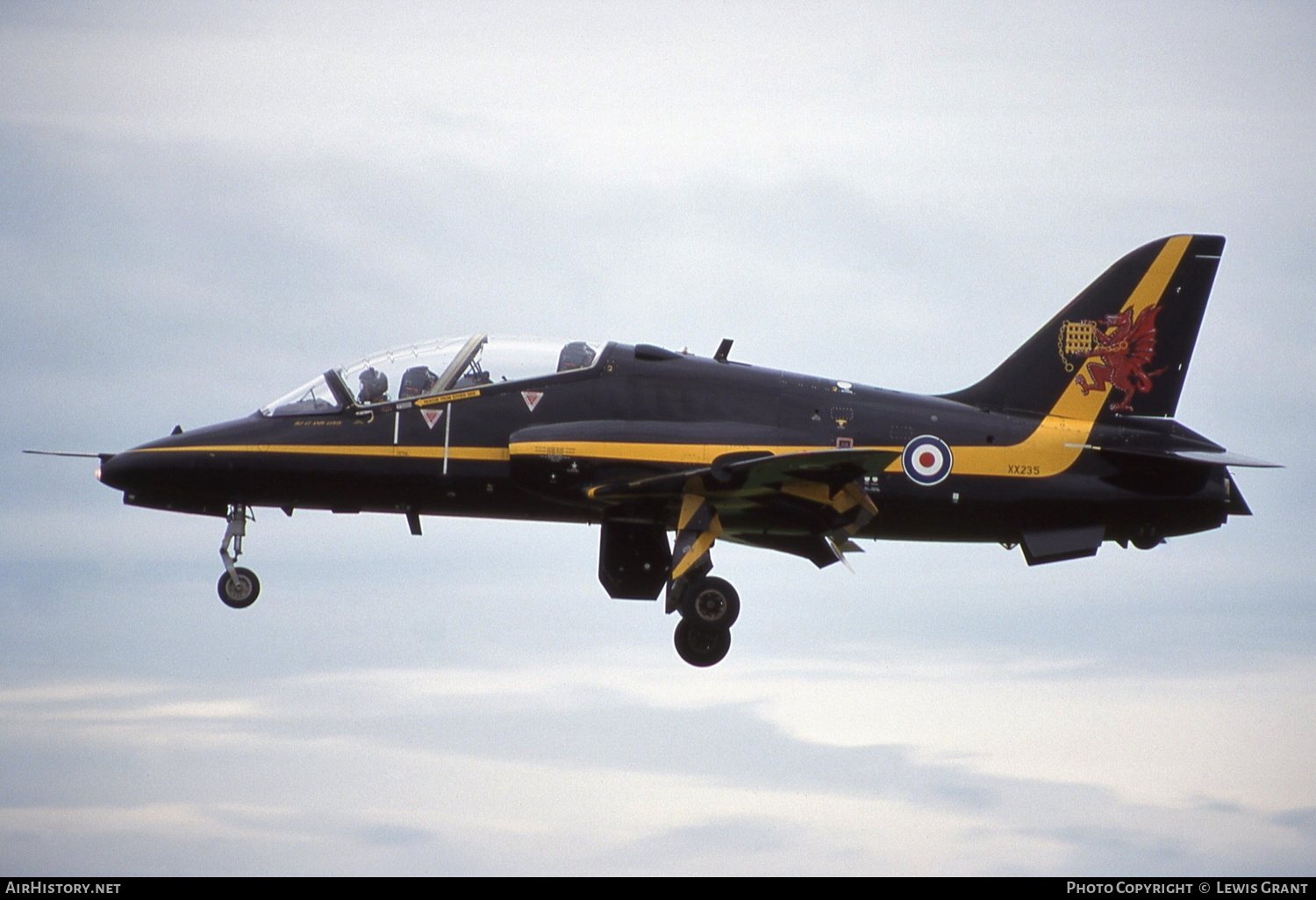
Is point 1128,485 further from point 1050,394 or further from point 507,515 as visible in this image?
point 507,515

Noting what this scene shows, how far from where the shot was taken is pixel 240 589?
24344 millimetres

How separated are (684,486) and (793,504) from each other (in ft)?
5.89

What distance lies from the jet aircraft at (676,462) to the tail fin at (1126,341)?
0.25 metres

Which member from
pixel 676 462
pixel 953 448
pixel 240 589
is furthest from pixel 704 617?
pixel 240 589

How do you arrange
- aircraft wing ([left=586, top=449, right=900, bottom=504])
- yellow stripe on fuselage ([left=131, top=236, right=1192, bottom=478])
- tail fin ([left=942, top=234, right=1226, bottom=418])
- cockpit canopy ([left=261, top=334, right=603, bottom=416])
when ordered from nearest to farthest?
Answer: aircraft wing ([left=586, top=449, right=900, bottom=504]) < yellow stripe on fuselage ([left=131, top=236, right=1192, bottom=478]) < cockpit canopy ([left=261, top=334, right=603, bottom=416]) < tail fin ([left=942, top=234, right=1226, bottom=418])

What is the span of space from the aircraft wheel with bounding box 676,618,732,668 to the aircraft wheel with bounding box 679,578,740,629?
0.15 m

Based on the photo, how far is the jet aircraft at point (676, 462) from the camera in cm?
2295

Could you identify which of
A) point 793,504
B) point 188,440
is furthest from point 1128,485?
point 188,440

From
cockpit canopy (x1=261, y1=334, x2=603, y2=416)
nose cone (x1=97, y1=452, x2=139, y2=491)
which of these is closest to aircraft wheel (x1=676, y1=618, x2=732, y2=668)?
cockpit canopy (x1=261, y1=334, x2=603, y2=416)

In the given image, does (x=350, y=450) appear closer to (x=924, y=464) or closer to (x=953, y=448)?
(x=924, y=464)

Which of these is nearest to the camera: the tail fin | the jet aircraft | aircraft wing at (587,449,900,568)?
aircraft wing at (587,449,900,568)

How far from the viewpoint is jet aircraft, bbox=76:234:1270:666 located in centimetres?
2295

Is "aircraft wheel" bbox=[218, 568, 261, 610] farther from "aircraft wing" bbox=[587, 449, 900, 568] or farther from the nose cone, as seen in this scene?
"aircraft wing" bbox=[587, 449, 900, 568]
